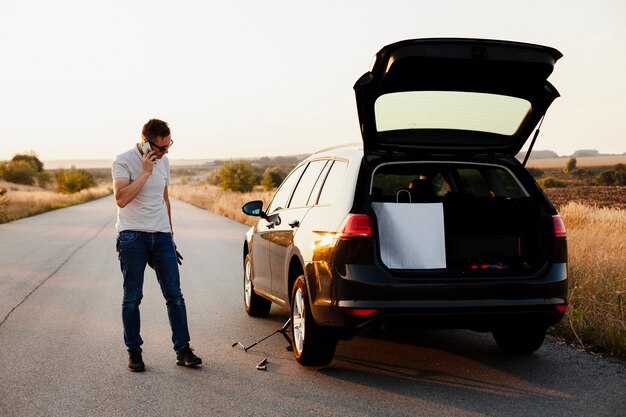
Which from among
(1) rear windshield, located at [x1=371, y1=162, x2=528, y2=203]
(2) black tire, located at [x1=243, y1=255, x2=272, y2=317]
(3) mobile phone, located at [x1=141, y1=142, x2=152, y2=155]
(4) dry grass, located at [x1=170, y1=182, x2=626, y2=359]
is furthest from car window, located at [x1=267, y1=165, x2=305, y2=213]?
(4) dry grass, located at [x1=170, y1=182, x2=626, y2=359]

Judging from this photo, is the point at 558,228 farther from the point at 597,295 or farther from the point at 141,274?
the point at 141,274

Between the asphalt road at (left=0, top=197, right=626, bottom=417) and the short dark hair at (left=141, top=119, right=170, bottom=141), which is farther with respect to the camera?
the short dark hair at (left=141, top=119, right=170, bottom=141)

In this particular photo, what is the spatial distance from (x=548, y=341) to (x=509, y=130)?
209cm

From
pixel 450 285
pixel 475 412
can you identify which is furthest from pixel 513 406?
pixel 450 285

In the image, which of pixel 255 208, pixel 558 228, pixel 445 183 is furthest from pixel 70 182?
pixel 558 228

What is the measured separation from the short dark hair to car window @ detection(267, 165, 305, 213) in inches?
65.5

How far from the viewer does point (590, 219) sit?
55.3 ft

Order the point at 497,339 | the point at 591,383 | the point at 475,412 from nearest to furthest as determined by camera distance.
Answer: the point at 475,412, the point at 591,383, the point at 497,339

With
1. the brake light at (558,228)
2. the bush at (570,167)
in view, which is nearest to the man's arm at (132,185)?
the brake light at (558,228)

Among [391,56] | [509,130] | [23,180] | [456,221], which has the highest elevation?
[391,56]

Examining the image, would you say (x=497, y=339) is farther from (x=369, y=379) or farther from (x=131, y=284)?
(x=131, y=284)

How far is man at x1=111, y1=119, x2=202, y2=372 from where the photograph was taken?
19.9 feet

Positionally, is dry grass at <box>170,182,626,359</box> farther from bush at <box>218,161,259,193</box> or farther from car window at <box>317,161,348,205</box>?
bush at <box>218,161,259,193</box>

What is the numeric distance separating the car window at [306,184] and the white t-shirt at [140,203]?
4.08ft
